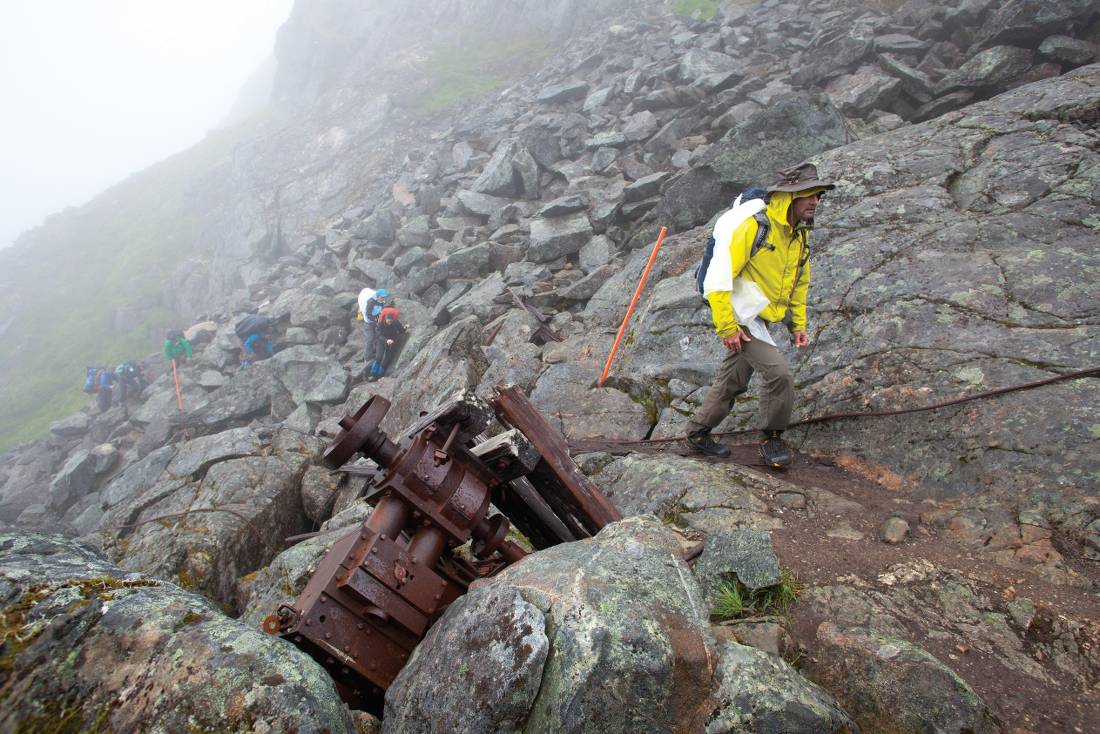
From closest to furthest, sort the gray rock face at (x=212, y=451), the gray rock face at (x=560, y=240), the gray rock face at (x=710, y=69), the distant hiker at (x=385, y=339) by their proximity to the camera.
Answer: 1. the gray rock face at (x=212, y=451)
2. the gray rock face at (x=560, y=240)
3. the distant hiker at (x=385, y=339)
4. the gray rock face at (x=710, y=69)

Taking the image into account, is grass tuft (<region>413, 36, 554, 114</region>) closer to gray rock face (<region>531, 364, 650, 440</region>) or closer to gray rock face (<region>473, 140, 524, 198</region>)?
gray rock face (<region>473, 140, 524, 198</region>)

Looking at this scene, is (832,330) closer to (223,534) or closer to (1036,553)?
(1036,553)

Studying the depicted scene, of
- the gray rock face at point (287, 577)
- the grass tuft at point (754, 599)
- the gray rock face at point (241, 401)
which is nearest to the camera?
the grass tuft at point (754, 599)

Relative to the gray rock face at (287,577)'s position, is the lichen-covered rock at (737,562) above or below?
below

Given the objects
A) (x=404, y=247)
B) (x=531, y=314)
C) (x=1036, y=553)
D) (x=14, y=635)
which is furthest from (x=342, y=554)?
(x=404, y=247)

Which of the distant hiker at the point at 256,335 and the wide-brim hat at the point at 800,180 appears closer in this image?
the wide-brim hat at the point at 800,180

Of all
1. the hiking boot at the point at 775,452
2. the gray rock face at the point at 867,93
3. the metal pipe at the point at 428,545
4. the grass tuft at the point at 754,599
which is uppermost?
the metal pipe at the point at 428,545

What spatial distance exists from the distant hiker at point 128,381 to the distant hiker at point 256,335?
7.94m

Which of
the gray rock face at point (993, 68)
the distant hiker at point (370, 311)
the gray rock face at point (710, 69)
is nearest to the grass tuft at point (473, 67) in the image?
the gray rock face at point (710, 69)

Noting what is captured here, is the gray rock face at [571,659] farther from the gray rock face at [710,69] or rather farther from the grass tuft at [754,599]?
the gray rock face at [710,69]

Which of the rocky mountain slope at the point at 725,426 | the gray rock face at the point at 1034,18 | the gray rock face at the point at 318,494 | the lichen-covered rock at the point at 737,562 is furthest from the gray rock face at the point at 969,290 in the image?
the gray rock face at the point at 318,494

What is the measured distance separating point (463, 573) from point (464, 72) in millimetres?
47113

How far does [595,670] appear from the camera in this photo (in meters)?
2.75

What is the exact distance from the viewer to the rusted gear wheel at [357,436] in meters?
3.97
